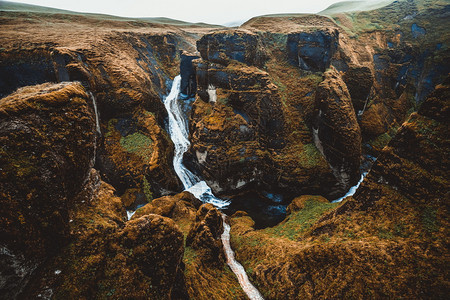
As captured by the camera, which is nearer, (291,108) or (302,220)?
(302,220)

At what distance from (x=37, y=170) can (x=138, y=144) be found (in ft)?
57.0

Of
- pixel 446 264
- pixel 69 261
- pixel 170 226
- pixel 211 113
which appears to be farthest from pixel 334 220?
pixel 211 113

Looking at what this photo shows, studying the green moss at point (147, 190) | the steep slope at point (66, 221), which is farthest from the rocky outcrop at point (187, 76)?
the steep slope at point (66, 221)

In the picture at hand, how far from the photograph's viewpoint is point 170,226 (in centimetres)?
725

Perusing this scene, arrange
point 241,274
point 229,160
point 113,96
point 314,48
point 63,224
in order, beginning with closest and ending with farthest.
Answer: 1. point 63,224
2. point 241,274
3. point 229,160
4. point 113,96
5. point 314,48

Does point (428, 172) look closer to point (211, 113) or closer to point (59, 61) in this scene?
point (211, 113)

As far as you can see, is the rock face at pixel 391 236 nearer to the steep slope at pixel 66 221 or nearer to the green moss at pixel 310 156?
the steep slope at pixel 66 221

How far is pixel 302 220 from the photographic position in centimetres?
1538

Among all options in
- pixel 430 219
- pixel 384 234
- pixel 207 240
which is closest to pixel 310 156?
pixel 384 234

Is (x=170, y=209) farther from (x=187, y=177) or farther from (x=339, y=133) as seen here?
(x=339, y=133)

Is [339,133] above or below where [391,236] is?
above

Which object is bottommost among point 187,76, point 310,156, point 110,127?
point 310,156

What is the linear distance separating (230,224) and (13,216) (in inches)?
630

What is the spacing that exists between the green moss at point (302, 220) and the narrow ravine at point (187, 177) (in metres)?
3.79
